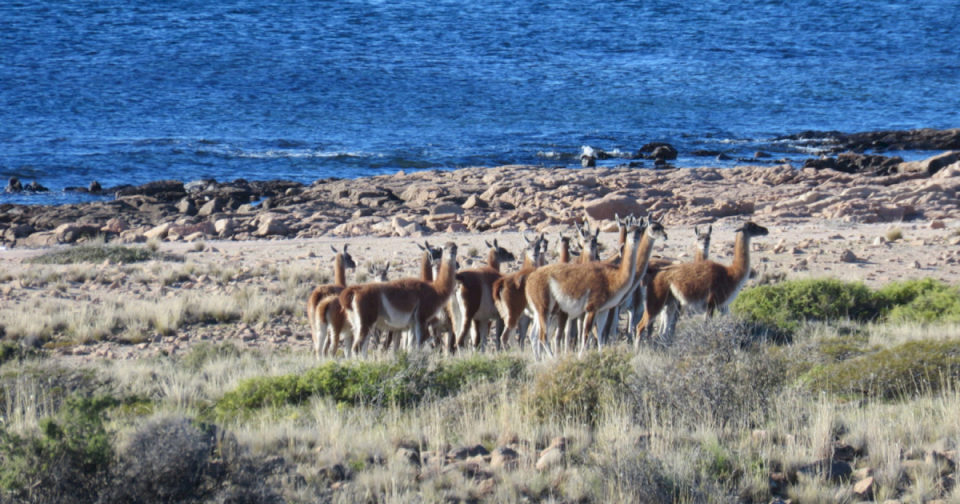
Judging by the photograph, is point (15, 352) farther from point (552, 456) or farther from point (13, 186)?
point (13, 186)

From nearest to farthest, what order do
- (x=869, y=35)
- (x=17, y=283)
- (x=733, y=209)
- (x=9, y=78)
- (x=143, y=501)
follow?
(x=143, y=501) < (x=17, y=283) < (x=733, y=209) < (x=9, y=78) < (x=869, y=35)

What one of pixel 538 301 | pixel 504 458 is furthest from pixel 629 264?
pixel 504 458

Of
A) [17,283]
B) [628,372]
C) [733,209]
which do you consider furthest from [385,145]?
[628,372]

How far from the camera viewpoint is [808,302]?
1448cm

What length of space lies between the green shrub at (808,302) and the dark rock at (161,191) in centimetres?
2802

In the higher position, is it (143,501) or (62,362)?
(143,501)

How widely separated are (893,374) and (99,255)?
18.0 metres

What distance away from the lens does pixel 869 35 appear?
314 ft

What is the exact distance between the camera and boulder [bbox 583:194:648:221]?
28.0m

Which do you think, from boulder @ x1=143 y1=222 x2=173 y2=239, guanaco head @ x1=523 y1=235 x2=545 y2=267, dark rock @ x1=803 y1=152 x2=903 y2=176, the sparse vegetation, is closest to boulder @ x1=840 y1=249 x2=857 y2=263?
the sparse vegetation

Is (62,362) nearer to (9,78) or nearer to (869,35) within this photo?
(9,78)

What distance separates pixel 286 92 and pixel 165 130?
15.3 m

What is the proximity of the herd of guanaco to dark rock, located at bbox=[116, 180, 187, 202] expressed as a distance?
26326 millimetres

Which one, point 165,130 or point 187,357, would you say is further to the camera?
point 165,130
